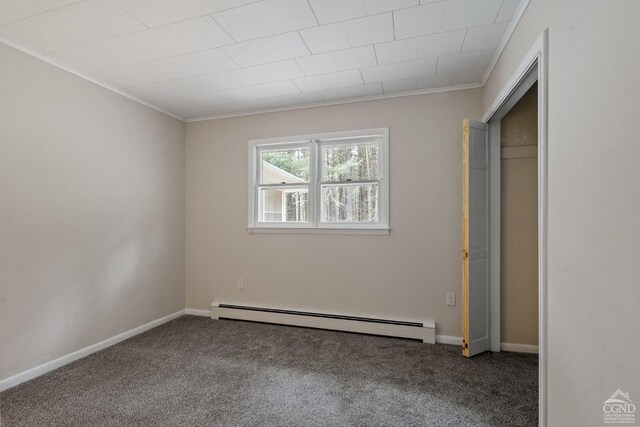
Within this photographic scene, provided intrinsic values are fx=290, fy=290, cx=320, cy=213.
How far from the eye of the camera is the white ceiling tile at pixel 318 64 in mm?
2430

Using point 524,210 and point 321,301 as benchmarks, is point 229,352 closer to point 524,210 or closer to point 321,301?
point 321,301

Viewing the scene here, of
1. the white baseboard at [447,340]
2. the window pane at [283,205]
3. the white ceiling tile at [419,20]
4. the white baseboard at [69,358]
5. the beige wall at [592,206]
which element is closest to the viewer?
the beige wall at [592,206]

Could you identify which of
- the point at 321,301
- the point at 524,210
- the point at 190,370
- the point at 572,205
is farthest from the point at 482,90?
the point at 190,370

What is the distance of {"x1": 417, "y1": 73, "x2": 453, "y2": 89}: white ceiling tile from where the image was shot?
2.74m

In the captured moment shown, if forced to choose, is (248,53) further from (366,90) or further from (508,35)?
(508,35)

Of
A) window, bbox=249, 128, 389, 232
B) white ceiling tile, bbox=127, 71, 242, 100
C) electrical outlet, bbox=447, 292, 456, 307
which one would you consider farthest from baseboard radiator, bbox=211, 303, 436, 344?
white ceiling tile, bbox=127, 71, 242, 100

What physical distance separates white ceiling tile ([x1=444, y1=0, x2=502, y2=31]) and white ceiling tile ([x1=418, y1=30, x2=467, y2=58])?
3.3 inches

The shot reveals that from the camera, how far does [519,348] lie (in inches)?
107

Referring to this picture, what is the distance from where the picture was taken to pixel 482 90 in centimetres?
288

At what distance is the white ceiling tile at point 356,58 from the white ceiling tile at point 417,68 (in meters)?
0.28

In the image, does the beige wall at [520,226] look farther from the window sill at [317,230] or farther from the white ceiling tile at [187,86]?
the white ceiling tile at [187,86]

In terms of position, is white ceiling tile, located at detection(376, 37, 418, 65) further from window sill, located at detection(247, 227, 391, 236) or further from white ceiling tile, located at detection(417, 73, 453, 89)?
window sill, located at detection(247, 227, 391, 236)

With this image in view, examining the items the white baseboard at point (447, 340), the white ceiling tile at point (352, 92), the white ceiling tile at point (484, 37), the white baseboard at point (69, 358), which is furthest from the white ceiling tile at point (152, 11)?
the white baseboard at point (447, 340)

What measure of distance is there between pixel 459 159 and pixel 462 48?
105cm
